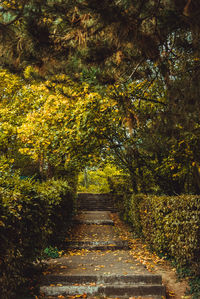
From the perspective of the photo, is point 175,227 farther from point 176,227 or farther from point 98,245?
point 98,245

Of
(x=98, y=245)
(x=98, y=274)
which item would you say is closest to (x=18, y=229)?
Answer: (x=98, y=274)

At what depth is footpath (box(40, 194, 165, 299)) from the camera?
4.33 meters

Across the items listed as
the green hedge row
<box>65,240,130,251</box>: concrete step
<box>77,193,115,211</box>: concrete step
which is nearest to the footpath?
<box>65,240,130,251</box>: concrete step

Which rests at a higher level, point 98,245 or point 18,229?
point 18,229

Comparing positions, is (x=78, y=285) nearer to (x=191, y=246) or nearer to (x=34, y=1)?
(x=191, y=246)

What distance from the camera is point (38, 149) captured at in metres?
8.45

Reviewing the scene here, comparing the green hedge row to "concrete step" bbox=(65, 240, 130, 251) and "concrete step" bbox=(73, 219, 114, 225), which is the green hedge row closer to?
"concrete step" bbox=(65, 240, 130, 251)

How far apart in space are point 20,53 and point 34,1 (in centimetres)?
85

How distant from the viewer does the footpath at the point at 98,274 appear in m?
4.33

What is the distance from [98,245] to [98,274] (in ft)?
9.24

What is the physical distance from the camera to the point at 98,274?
15.9 ft

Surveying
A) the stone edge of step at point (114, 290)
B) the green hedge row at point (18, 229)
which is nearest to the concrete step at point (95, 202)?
the green hedge row at point (18, 229)

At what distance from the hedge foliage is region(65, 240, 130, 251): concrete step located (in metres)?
0.80

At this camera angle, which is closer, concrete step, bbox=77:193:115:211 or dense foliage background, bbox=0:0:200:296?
dense foliage background, bbox=0:0:200:296
